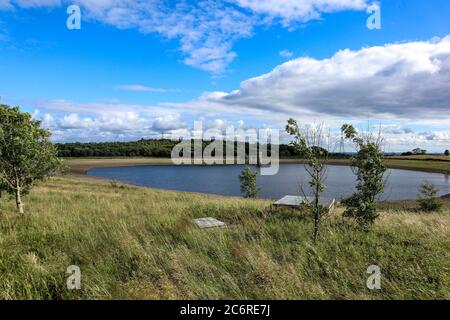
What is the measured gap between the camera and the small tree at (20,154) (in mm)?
11828

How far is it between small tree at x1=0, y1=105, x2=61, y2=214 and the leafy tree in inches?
426

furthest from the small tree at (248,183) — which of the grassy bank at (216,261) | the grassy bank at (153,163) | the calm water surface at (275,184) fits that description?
the grassy bank at (153,163)

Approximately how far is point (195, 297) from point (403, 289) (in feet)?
10.6

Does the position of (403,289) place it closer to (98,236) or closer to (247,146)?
(98,236)

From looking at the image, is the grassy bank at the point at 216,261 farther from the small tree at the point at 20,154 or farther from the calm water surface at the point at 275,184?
the calm water surface at the point at 275,184

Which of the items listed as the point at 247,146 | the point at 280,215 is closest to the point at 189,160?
the point at 247,146

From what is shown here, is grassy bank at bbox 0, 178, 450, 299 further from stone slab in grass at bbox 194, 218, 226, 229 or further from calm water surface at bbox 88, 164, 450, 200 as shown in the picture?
calm water surface at bbox 88, 164, 450, 200

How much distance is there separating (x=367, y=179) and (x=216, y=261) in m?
6.21

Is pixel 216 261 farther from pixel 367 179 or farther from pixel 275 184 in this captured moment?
pixel 275 184

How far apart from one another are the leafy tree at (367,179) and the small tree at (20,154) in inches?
426

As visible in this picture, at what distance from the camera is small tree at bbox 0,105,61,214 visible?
38.8ft

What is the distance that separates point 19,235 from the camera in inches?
310

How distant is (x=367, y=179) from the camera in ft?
33.6

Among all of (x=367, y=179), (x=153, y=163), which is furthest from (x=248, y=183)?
(x=153, y=163)
